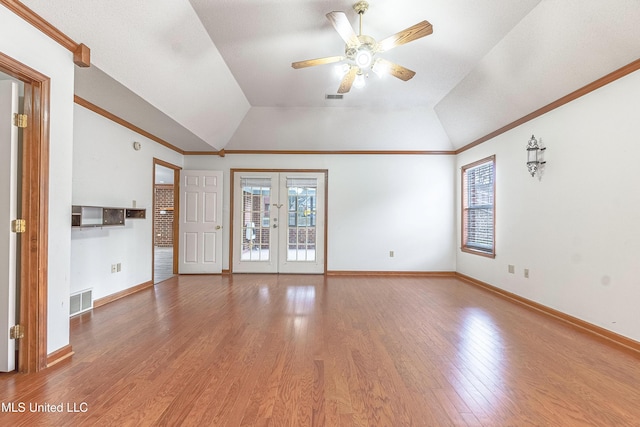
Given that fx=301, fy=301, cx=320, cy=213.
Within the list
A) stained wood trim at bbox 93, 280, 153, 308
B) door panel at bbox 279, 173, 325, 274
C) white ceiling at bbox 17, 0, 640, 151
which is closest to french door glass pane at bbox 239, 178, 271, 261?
door panel at bbox 279, 173, 325, 274

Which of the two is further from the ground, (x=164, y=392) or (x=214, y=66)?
(x=214, y=66)

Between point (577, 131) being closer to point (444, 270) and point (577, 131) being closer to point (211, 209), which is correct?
point (444, 270)

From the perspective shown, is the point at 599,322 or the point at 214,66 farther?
the point at 214,66

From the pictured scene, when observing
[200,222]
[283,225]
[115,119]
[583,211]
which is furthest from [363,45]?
[200,222]

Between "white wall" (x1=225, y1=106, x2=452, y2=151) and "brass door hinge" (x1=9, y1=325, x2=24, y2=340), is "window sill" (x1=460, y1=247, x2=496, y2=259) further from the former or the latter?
"brass door hinge" (x1=9, y1=325, x2=24, y2=340)

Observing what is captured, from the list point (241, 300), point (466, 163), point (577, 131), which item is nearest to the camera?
point (577, 131)

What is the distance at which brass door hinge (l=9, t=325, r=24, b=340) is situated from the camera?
2079 millimetres

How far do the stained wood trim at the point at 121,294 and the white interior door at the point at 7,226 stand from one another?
171cm

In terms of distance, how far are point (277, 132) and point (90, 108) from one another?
2.79 m

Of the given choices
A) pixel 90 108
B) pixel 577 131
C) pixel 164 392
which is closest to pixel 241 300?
pixel 164 392

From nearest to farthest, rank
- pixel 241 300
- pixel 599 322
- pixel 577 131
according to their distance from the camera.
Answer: pixel 599 322 < pixel 577 131 < pixel 241 300

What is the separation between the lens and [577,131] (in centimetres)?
319

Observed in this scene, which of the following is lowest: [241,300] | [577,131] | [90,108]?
[241,300]

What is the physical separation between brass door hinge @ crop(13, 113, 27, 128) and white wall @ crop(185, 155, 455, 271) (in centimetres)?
382
